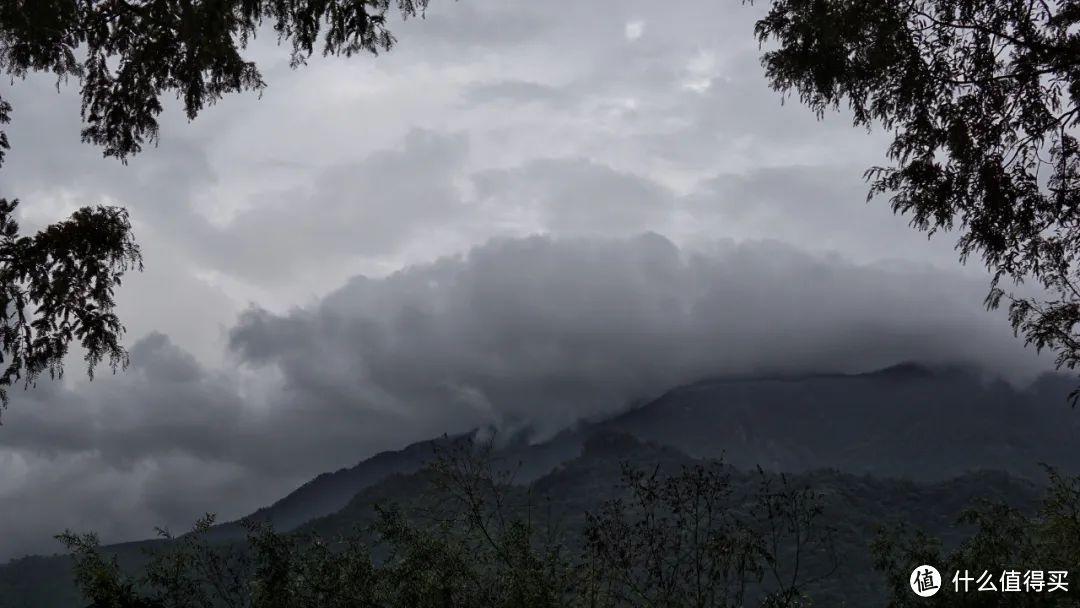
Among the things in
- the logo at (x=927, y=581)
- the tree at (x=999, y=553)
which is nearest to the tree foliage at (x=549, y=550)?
the tree at (x=999, y=553)

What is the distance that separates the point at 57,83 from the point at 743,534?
1222 centimetres

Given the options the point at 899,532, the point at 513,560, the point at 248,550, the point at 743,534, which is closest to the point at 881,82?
the point at 743,534

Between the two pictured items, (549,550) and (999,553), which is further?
(999,553)

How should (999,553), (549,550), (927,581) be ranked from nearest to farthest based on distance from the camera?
(549,550) < (999,553) < (927,581)

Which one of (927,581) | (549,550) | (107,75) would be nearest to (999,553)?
(927,581)

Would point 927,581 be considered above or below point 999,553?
below

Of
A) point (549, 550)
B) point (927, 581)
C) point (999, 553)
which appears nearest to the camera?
point (549, 550)

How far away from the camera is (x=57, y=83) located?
1477 cm

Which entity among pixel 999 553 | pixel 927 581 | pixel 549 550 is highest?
pixel 549 550

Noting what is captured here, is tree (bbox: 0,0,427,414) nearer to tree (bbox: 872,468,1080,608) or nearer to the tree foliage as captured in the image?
the tree foliage

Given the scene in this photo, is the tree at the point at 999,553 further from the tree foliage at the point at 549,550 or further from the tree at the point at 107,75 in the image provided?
the tree at the point at 107,75

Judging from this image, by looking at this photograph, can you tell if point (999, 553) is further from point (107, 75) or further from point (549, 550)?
point (107, 75)

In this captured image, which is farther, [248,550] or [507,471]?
[248,550]

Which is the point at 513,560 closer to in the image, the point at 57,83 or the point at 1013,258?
the point at 1013,258
